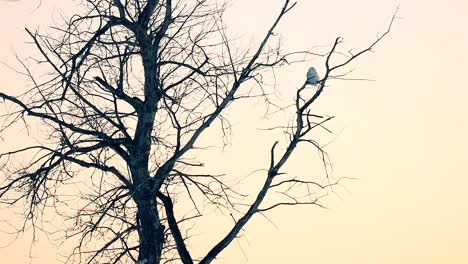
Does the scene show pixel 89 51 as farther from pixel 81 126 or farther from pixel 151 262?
pixel 151 262

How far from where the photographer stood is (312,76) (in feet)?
30.7

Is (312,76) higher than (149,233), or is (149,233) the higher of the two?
(312,76)

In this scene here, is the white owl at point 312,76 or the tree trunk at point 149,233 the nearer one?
the white owl at point 312,76

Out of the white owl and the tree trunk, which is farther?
the tree trunk

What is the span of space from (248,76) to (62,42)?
1.96 metres

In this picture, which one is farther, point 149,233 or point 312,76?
point 149,233

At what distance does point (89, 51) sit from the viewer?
355 inches

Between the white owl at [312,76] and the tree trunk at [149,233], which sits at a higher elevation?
the white owl at [312,76]

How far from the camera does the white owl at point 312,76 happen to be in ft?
30.7

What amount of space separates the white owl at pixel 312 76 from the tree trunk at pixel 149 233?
2.11 metres

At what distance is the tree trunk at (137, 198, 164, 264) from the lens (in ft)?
31.1

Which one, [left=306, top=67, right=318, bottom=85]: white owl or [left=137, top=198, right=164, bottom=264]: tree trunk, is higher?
[left=306, top=67, right=318, bottom=85]: white owl

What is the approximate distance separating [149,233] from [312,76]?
7.87 feet

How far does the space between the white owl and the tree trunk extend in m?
2.11
